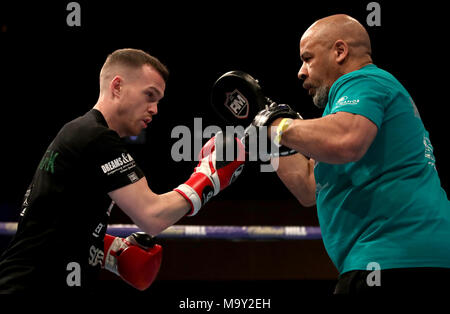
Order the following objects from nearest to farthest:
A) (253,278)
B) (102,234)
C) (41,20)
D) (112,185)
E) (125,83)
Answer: (112,185)
(102,234)
(125,83)
(253,278)
(41,20)

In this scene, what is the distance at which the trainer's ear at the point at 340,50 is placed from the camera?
6.55ft

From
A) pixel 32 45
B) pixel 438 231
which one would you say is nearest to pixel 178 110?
pixel 32 45

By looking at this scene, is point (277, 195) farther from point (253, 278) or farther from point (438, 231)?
point (438, 231)

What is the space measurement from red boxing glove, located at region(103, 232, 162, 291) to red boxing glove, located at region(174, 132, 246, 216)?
34 cm

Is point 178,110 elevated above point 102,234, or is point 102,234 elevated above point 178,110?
point 178,110

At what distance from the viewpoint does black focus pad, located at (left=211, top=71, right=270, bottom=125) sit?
6.27ft

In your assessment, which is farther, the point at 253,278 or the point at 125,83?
the point at 253,278

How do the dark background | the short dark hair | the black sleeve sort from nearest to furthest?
the black sleeve → the short dark hair → the dark background

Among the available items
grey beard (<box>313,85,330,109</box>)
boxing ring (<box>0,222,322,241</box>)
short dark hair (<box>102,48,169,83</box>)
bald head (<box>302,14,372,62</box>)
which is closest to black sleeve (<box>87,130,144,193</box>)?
short dark hair (<box>102,48,169,83</box>)

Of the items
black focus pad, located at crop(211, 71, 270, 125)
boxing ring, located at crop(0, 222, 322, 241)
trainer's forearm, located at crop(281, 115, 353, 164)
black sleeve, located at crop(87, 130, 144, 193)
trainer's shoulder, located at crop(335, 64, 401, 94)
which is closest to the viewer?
trainer's forearm, located at crop(281, 115, 353, 164)

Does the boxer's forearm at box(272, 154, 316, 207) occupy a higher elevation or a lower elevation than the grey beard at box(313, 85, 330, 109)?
lower

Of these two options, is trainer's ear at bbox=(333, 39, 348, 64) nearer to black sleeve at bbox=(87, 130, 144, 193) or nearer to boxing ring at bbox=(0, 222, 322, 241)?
black sleeve at bbox=(87, 130, 144, 193)

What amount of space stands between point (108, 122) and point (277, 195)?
10.4ft

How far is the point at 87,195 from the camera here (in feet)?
5.96
